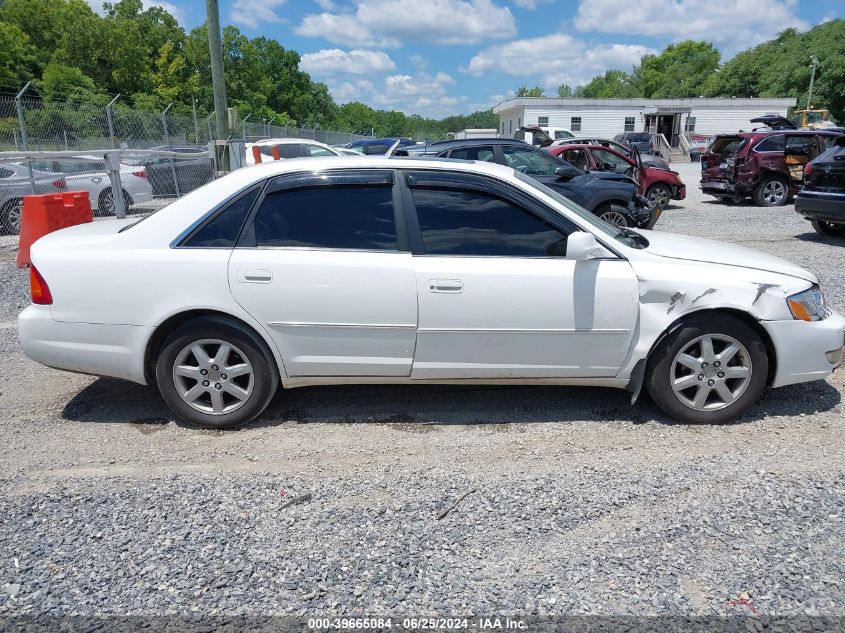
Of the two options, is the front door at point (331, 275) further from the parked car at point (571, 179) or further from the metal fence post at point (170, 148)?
the metal fence post at point (170, 148)

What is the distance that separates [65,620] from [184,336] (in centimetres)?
175

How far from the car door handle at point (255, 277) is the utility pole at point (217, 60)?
7654mm

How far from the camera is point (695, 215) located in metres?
14.1

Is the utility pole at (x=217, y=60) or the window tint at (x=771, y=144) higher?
the utility pole at (x=217, y=60)

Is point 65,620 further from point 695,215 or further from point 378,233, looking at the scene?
point 695,215

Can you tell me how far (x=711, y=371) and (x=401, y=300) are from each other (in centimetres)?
192

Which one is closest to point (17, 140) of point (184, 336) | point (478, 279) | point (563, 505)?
point (184, 336)

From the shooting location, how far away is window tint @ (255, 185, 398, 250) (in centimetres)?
384

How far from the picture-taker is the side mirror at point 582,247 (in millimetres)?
3646

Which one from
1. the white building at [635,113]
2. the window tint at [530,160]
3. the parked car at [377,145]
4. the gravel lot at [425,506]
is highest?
the white building at [635,113]

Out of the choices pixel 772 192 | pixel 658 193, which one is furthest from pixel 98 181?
pixel 772 192

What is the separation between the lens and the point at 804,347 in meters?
3.86

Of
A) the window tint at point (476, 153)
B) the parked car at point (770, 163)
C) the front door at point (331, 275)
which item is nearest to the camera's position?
the front door at point (331, 275)

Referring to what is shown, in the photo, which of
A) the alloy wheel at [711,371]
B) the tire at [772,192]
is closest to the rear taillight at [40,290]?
the alloy wheel at [711,371]
